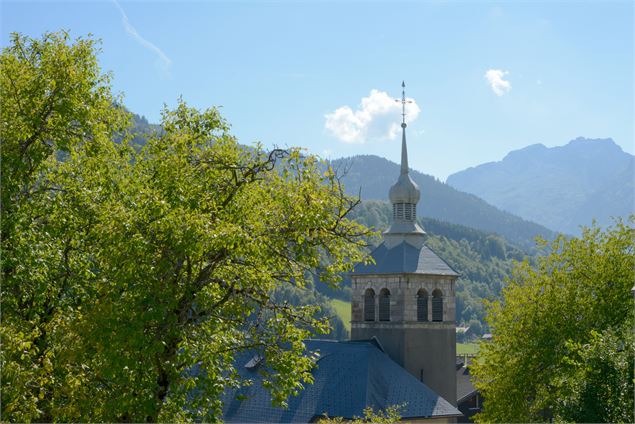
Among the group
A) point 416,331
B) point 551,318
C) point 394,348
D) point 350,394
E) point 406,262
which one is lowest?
point 350,394

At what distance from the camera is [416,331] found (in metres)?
42.2

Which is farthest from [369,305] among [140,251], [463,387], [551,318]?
[140,251]

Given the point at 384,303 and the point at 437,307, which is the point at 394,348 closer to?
the point at 384,303

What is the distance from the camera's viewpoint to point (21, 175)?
1502cm

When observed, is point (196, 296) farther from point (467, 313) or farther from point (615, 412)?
point (467, 313)

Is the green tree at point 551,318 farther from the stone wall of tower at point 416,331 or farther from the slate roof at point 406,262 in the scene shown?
the slate roof at point 406,262

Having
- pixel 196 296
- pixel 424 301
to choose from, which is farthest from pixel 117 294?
pixel 424 301

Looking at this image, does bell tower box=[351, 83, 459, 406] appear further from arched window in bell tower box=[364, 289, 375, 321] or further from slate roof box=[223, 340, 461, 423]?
slate roof box=[223, 340, 461, 423]

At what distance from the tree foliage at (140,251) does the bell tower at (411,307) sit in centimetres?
2651

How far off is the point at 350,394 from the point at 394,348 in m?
5.65

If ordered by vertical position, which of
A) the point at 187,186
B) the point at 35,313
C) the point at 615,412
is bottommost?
the point at 615,412

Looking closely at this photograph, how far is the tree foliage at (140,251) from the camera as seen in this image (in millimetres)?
12875

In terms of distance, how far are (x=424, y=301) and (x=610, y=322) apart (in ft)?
46.2

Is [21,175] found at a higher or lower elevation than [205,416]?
higher
